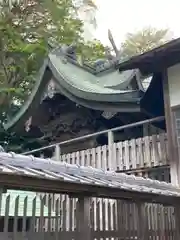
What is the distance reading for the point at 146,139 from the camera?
8078 millimetres

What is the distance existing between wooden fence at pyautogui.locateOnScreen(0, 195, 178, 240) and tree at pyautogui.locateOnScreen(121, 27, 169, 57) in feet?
87.4

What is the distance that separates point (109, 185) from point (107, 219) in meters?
1.04

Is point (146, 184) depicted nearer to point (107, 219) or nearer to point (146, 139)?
point (107, 219)

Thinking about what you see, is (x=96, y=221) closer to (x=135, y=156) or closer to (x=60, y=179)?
(x=60, y=179)

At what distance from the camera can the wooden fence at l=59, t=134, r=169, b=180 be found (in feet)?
26.0

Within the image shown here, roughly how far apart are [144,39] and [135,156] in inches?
1091

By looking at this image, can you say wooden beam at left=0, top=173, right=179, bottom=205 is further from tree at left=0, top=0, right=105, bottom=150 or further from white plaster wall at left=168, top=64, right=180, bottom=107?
tree at left=0, top=0, right=105, bottom=150

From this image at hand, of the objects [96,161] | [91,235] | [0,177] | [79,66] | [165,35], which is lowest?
[91,235]

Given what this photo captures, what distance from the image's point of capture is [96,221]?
529 cm

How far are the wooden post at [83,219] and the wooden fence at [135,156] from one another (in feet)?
11.5

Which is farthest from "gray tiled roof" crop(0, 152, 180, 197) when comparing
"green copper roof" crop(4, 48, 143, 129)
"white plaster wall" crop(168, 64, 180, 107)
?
"green copper roof" crop(4, 48, 143, 129)

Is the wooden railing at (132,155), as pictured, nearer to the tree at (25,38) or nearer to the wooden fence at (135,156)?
the wooden fence at (135,156)

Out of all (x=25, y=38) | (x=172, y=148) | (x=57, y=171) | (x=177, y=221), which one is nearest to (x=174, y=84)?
(x=172, y=148)

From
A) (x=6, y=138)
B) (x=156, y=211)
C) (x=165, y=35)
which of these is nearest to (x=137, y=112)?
(x=156, y=211)
